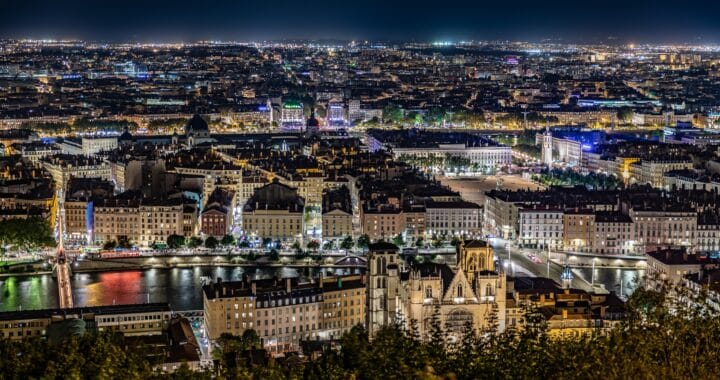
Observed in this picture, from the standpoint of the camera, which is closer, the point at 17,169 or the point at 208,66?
the point at 17,169

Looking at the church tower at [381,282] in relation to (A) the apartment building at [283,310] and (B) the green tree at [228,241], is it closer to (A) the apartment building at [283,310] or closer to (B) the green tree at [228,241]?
(A) the apartment building at [283,310]

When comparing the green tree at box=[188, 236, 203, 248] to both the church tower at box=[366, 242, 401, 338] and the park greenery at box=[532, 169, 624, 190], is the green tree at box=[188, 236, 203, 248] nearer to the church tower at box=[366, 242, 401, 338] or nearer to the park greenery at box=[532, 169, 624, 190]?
the church tower at box=[366, 242, 401, 338]

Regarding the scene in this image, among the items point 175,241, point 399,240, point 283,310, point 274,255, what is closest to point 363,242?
point 399,240

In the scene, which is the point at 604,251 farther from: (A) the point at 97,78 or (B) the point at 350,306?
(A) the point at 97,78

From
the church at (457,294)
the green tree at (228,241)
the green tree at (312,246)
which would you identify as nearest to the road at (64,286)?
the green tree at (228,241)

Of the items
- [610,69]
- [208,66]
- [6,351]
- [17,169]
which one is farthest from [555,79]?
[6,351]

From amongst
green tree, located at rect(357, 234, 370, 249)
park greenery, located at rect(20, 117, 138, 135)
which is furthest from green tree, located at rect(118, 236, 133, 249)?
park greenery, located at rect(20, 117, 138, 135)
